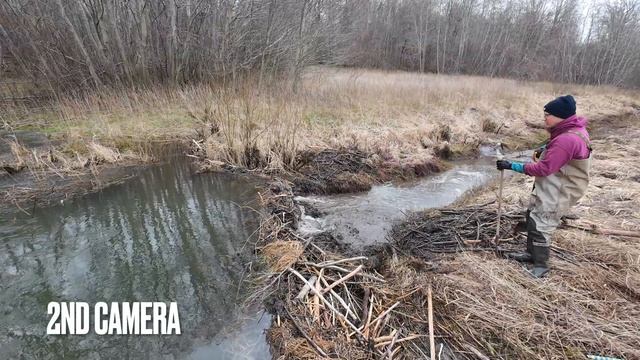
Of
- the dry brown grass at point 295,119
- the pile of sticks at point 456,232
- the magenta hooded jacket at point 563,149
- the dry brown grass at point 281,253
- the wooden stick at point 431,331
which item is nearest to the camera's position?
the wooden stick at point 431,331

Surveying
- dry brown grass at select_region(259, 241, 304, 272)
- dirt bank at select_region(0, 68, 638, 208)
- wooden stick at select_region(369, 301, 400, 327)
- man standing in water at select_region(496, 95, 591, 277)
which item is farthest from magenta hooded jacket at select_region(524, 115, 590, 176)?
dirt bank at select_region(0, 68, 638, 208)

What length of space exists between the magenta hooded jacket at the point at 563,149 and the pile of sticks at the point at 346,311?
179 cm

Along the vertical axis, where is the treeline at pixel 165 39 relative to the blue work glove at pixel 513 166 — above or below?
above

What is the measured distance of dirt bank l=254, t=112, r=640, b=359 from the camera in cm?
295

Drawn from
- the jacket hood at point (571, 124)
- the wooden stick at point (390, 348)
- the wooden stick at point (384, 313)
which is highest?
the jacket hood at point (571, 124)

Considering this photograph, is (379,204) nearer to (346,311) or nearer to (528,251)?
(528,251)

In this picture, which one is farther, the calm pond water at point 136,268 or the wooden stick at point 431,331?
the calm pond water at point 136,268

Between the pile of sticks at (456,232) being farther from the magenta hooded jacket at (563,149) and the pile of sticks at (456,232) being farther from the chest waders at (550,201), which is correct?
the magenta hooded jacket at (563,149)

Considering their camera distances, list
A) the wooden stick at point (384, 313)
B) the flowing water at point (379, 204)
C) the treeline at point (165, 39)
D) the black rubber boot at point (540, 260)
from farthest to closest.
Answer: the treeline at point (165, 39), the flowing water at point (379, 204), the black rubber boot at point (540, 260), the wooden stick at point (384, 313)

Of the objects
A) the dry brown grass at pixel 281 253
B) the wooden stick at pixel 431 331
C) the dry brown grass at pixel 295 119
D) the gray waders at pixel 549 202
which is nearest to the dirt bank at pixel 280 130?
the dry brown grass at pixel 295 119

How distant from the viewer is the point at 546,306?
10.8 feet

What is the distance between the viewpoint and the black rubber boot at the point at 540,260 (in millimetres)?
3748

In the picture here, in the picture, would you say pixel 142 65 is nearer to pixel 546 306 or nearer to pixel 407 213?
pixel 407 213

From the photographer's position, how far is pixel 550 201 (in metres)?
3.61
